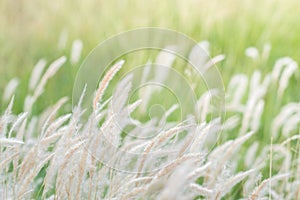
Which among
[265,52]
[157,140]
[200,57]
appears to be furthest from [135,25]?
[157,140]

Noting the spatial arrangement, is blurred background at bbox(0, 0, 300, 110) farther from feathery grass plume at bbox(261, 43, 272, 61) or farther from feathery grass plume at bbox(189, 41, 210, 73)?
feathery grass plume at bbox(189, 41, 210, 73)

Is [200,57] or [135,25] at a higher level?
[135,25]

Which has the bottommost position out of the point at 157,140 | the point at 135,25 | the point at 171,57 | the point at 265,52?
the point at 157,140

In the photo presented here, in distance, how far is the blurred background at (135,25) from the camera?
3.55 m

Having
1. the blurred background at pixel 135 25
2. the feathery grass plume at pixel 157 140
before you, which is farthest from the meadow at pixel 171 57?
the feathery grass plume at pixel 157 140

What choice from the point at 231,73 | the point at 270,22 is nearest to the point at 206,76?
the point at 231,73

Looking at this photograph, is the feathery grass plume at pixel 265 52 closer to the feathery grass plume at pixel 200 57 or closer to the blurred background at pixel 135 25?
the blurred background at pixel 135 25

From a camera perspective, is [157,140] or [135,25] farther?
[135,25]

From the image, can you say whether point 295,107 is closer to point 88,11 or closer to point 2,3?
point 88,11

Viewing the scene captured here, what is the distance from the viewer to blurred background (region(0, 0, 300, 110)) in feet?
11.6

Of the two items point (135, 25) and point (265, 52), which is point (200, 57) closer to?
point (265, 52)

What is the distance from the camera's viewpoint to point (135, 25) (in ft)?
12.0

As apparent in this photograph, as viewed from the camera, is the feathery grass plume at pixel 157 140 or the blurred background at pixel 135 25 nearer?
the feathery grass plume at pixel 157 140

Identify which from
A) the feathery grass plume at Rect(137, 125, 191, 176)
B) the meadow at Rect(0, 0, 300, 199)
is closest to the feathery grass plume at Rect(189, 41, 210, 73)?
the meadow at Rect(0, 0, 300, 199)
